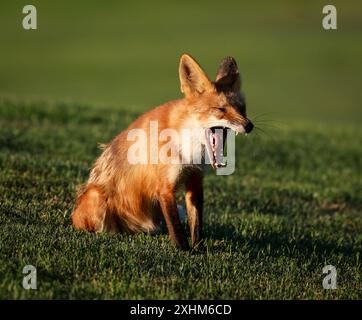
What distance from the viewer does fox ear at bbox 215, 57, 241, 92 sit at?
8.14 m

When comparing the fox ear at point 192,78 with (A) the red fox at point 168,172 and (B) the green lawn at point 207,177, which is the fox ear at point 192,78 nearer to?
(A) the red fox at point 168,172

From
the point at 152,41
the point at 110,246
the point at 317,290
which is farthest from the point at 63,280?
the point at 152,41

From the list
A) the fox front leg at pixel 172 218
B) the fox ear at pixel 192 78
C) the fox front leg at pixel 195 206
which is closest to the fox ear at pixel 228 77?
the fox ear at pixel 192 78

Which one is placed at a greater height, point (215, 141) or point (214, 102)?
point (214, 102)

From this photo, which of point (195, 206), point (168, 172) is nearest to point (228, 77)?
point (168, 172)

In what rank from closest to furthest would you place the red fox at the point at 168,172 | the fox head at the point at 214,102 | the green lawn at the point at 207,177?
the green lawn at the point at 207,177, the fox head at the point at 214,102, the red fox at the point at 168,172

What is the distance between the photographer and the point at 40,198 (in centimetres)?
999

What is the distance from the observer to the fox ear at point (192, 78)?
26.5 feet

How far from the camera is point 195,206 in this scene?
8.52m

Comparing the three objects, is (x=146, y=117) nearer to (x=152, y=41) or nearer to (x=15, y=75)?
(x=15, y=75)

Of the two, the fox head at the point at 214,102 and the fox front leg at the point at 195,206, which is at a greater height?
the fox head at the point at 214,102

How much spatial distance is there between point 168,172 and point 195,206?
61 cm

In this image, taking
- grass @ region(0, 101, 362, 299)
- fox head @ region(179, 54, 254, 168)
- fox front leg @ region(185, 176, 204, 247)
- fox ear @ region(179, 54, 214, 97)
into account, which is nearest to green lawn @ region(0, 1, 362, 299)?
grass @ region(0, 101, 362, 299)

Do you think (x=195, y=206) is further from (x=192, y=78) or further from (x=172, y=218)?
(x=192, y=78)
